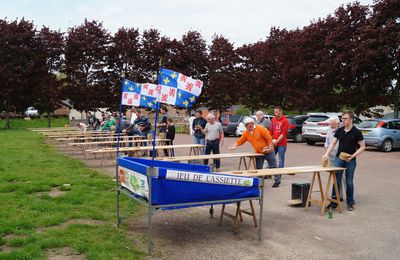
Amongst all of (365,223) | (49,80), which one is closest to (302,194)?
(365,223)

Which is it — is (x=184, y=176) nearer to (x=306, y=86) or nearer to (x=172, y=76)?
(x=172, y=76)

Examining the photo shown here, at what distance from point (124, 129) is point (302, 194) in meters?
12.1

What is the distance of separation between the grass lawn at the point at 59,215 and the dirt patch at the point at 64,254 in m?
0.06

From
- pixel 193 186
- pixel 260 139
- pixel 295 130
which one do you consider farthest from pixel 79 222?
pixel 295 130

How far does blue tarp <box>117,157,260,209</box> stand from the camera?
5.13 m

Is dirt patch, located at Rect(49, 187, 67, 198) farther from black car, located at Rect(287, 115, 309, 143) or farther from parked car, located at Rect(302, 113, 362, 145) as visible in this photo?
black car, located at Rect(287, 115, 309, 143)

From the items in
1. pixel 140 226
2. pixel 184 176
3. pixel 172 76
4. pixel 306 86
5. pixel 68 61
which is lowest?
pixel 140 226

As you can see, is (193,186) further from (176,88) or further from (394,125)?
(394,125)

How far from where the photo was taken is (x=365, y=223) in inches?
265

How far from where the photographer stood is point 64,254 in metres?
5.04

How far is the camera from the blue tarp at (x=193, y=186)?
5.13 meters

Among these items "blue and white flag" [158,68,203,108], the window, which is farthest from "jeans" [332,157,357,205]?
the window

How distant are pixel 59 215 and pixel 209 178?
285 centimetres

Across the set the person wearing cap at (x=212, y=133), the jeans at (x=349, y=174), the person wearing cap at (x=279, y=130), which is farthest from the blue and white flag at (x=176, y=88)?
the person wearing cap at (x=212, y=133)
